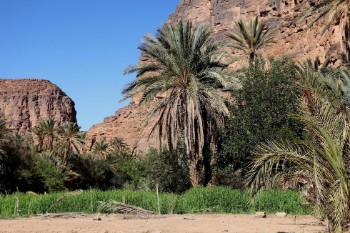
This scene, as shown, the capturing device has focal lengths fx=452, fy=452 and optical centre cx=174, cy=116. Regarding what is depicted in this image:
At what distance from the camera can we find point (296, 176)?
9.20 meters

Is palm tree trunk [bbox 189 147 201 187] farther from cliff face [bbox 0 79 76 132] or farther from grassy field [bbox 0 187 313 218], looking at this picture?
cliff face [bbox 0 79 76 132]

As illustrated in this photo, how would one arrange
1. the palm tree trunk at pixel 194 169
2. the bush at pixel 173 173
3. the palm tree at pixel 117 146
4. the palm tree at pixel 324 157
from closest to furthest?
the palm tree at pixel 324 157
the palm tree trunk at pixel 194 169
the bush at pixel 173 173
the palm tree at pixel 117 146

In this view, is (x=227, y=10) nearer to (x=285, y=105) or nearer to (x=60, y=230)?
(x=285, y=105)

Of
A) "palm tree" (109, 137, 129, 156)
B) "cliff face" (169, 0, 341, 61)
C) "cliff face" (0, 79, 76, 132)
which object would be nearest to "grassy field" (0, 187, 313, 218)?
"cliff face" (169, 0, 341, 61)

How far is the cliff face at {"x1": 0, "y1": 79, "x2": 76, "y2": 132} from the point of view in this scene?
121188mm

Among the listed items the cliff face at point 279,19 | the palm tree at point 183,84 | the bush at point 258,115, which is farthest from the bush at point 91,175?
the cliff face at point 279,19

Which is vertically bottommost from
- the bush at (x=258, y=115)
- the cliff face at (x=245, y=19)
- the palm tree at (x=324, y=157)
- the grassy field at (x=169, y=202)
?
the grassy field at (x=169, y=202)

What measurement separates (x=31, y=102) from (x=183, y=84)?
110 meters

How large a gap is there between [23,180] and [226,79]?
1665cm

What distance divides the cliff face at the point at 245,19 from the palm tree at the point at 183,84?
21.1m

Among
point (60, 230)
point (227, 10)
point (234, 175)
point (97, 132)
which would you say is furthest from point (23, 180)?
point (227, 10)

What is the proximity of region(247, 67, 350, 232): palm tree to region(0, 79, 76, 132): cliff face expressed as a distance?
11680 cm

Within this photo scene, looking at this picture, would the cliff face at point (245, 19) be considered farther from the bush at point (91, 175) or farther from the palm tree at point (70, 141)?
the palm tree at point (70, 141)

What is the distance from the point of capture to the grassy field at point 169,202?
51.3 feet
